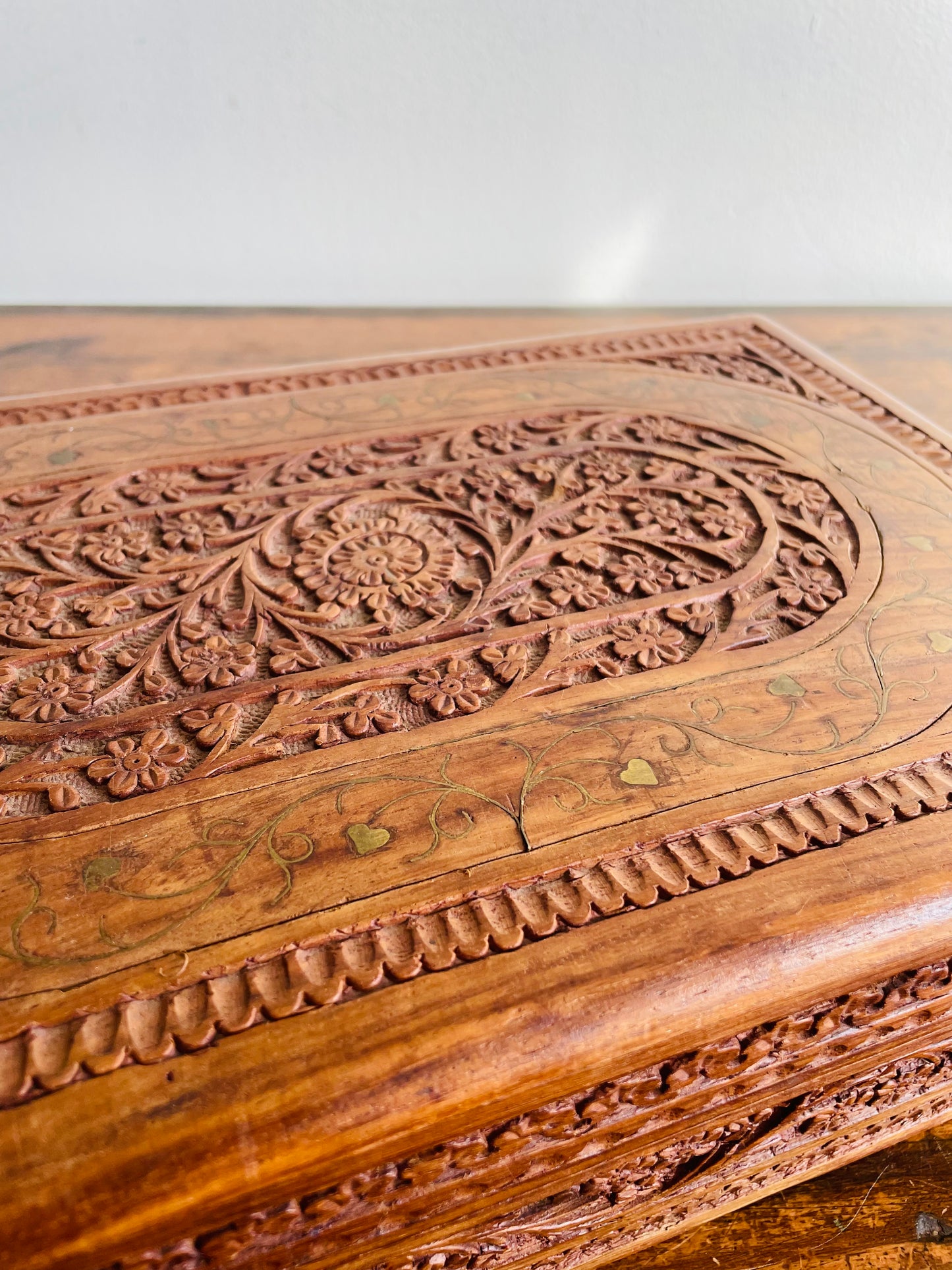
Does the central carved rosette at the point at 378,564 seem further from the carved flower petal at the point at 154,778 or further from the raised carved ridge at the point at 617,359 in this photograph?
the raised carved ridge at the point at 617,359

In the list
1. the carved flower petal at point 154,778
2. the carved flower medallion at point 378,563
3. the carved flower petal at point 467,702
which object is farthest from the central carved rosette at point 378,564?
the carved flower petal at point 154,778

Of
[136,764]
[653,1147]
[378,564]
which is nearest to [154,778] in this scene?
[136,764]

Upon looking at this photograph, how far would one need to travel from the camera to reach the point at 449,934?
77cm

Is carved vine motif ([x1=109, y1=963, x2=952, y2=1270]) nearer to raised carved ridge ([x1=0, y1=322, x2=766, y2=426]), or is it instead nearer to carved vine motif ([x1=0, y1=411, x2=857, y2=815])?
carved vine motif ([x1=0, y1=411, x2=857, y2=815])

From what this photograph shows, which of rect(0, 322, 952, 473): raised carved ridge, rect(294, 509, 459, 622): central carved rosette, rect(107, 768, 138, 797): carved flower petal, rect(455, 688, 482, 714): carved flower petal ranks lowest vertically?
rect(107, 768, 138, 797): carved flower petal

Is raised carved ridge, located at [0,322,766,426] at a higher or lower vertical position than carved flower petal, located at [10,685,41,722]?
higher

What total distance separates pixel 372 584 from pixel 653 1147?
630 mm

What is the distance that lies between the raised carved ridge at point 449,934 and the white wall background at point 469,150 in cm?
155

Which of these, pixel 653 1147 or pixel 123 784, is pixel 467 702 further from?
pixel 653 1147

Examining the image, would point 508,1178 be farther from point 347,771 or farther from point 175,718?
point 175,718

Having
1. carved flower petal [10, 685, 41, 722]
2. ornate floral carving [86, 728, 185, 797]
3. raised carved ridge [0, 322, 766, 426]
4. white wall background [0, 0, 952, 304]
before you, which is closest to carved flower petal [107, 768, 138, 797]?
ornate floral carving [86, 728, 185, 797]

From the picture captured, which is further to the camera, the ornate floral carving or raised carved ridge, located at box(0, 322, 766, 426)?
raised carved ridge, located at box(0, 322, 766, 426)

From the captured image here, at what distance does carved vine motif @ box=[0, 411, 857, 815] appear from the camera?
3.11 feet

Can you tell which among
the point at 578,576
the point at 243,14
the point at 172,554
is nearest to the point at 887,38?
the point at 243,14
